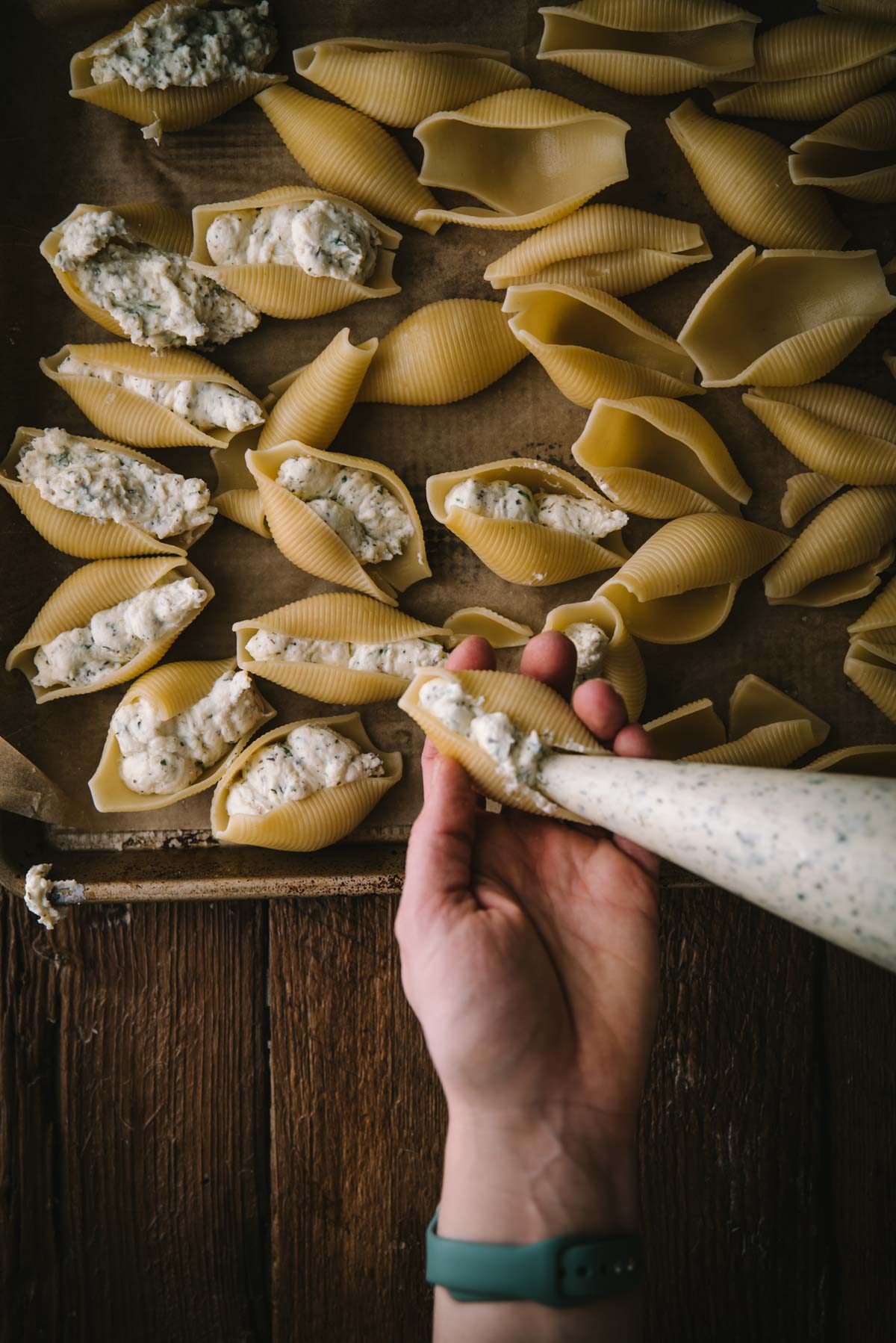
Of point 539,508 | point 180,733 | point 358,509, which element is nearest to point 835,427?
point 539,508

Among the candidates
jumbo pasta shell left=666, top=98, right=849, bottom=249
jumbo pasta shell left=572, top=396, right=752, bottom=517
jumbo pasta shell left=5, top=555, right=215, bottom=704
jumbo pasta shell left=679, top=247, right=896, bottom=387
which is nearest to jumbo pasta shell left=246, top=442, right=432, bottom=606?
jumbo pasta shell left=5, top=555, right=215, bottom=704

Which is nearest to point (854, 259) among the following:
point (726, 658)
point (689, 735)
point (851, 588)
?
point (851, 588)

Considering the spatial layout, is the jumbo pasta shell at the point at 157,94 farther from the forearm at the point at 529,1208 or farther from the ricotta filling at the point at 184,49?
the forearm at the point at 529,1208

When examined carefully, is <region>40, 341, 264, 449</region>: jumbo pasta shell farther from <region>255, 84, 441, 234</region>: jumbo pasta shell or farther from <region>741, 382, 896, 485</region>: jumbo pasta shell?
<region>741, 382, 896, 485</region>: jumbo pasta shell

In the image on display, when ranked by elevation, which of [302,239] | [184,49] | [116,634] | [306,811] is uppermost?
[184,49]

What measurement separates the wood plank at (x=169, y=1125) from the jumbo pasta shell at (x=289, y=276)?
79 cm

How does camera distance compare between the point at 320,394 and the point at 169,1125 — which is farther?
the point at 169,1125

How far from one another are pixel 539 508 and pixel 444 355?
22cm

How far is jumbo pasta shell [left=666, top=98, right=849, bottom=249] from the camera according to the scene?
1109 millimetres

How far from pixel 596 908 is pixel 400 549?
20.2 inches

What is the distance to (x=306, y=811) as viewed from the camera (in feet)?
3.61

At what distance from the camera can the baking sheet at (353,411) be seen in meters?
1.16

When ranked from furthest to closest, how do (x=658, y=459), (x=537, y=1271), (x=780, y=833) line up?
(x=658, y=459) < (x=537, y=1271) < (x=780, y=833)

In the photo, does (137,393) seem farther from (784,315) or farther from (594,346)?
(784,315)
